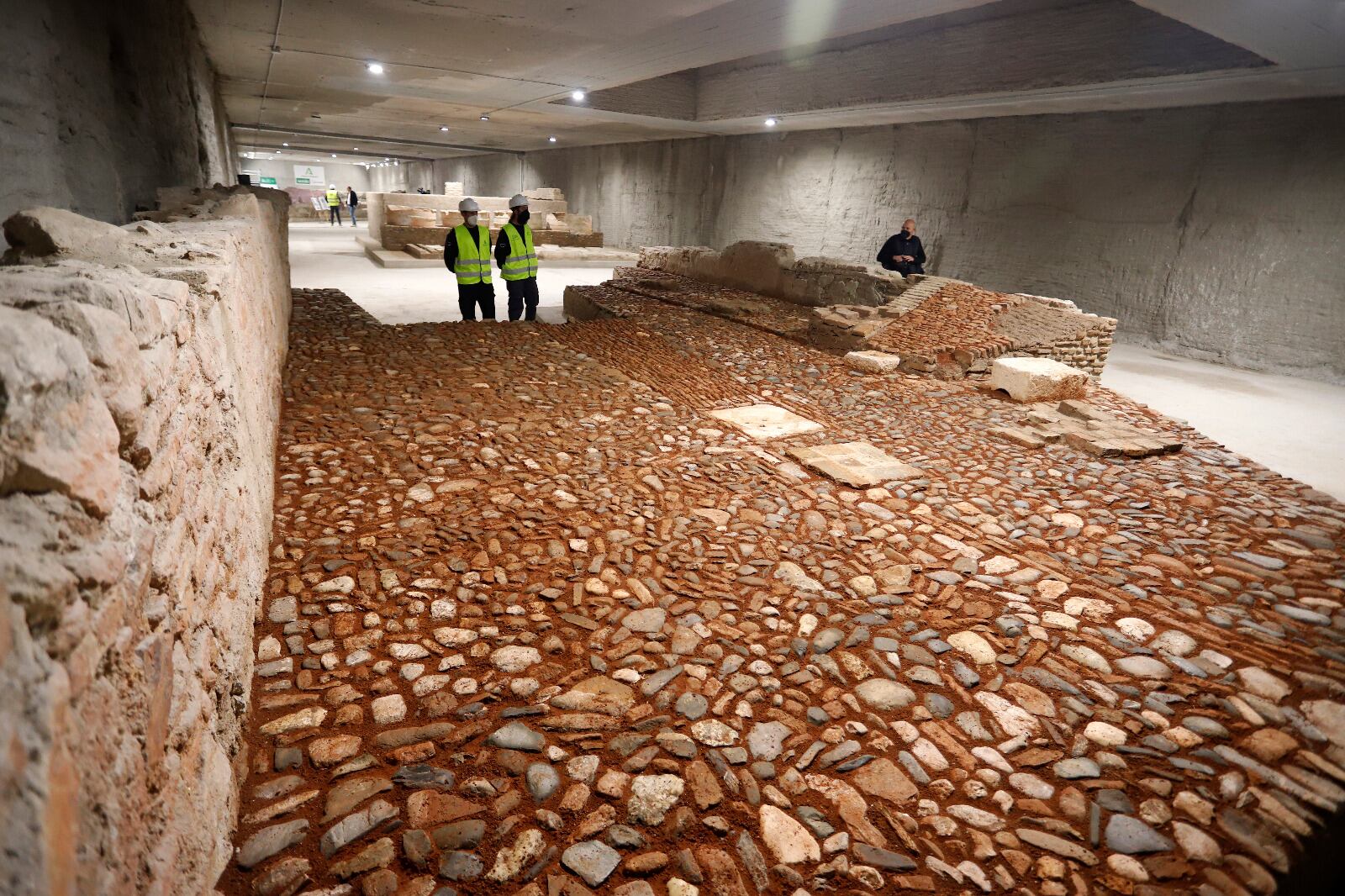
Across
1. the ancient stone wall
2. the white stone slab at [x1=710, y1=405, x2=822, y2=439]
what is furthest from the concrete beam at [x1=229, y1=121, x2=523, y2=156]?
the white stone slab at [x1=710, y1=405, x2=822, y2=439]

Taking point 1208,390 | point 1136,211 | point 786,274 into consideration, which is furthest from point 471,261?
point 1136,211

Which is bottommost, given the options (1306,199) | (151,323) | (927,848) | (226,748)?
(927,848)

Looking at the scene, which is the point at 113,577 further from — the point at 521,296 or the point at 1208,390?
the point at 1208,390

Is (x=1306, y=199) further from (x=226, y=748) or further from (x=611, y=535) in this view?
(x=226, y=748)

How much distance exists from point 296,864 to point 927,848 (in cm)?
179

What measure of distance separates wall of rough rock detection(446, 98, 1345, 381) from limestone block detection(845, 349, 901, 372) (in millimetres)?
5758

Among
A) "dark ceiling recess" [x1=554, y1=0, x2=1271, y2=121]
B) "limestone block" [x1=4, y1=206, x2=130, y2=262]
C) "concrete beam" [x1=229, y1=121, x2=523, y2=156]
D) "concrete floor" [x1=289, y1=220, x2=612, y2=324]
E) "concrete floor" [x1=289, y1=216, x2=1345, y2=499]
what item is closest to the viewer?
"limestone block" [x1=4, y1=206, x2=130, y2=262]

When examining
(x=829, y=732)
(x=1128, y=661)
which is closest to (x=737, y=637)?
(x=829, y=732)

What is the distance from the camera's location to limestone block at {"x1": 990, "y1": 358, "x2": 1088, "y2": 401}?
6707 millimetres

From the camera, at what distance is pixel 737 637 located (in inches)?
115

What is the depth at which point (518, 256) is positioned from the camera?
912 centimetres

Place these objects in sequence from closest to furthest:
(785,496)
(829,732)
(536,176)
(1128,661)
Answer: (829,732) → (1128,661) → (785,496) → (536,176)

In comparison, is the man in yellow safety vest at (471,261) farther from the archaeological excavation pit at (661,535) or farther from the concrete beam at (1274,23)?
the concrete beam at (1274,23)

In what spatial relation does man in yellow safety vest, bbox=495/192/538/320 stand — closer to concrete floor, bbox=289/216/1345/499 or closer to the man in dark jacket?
concrete floor, bbox=289/216/1345/499
